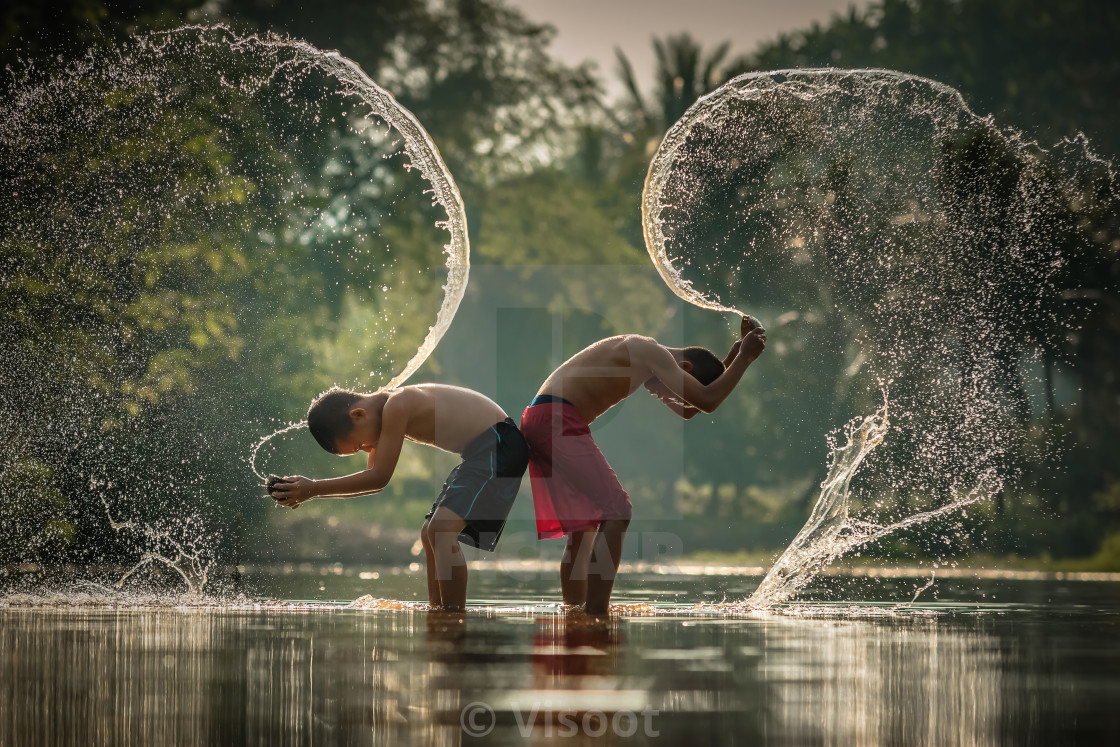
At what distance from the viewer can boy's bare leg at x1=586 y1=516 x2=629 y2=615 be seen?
5824 mm

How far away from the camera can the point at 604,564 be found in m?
5.90

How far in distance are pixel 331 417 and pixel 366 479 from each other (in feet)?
1.39

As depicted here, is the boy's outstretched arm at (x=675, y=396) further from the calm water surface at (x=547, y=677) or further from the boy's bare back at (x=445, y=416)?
the calm water surface at (x=547, y=677)

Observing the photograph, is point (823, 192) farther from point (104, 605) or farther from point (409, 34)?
point (409, 34)

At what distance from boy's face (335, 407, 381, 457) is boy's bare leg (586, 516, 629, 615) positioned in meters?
1.30

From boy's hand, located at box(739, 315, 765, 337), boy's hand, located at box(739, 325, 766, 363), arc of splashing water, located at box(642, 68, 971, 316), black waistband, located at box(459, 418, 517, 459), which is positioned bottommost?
black waistband, located at box(459, 418, 517, 459)

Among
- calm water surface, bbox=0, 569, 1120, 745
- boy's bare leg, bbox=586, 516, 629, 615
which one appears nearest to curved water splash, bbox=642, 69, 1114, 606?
boy's bare leg, bbox=586, 516, 629, 615

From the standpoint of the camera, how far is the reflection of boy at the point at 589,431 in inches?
232

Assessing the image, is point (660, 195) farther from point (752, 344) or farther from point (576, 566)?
point (576, 566)

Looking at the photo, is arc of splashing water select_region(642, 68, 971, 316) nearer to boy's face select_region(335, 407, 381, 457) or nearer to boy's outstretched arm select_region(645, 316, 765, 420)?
boy's outstretched arm select_region(645, 316, 765, 420)

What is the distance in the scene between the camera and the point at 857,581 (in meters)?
10.8

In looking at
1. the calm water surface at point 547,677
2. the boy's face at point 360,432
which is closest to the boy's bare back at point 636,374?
the boy's face at point 360,432

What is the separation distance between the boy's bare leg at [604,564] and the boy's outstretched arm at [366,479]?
115 cm

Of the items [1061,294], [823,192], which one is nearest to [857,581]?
[823,192]
